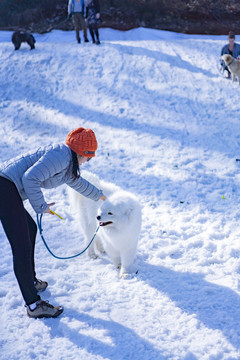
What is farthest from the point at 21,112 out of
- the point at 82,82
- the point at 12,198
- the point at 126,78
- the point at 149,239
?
the point at 12,198

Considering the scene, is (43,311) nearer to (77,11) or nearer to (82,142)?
(82,142)

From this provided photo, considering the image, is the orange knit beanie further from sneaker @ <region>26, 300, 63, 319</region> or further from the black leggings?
sneaker @ <region>26, 300, 63, 319</region>

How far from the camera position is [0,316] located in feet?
10.3

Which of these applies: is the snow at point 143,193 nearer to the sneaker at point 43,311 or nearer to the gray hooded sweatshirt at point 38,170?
the sneaker at point 43,311

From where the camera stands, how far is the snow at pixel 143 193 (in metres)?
2.90

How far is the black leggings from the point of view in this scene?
2.76 meters

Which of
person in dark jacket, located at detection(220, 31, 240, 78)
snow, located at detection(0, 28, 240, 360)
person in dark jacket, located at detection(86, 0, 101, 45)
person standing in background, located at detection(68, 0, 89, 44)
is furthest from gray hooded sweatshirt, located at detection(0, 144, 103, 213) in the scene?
person standing in background, located at detection(68, 0, 89, 44)

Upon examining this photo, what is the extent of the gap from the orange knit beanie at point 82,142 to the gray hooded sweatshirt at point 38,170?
0.21 ft

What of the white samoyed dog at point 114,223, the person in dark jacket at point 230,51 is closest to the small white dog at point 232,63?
the person in dark jacket at point 230,51

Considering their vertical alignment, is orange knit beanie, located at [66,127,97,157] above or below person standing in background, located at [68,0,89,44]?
below

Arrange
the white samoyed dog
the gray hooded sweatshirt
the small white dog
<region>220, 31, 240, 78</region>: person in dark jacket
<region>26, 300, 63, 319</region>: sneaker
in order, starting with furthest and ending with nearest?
<region>220, 31, 240, 78</region>: person in dark jacket, the small white dog, the white samoyed dog, <region>26, 300, 63, 319</region>: sneaker, the gray hooded sweatshirt

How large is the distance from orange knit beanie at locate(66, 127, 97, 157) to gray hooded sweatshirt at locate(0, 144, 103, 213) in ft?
0.21

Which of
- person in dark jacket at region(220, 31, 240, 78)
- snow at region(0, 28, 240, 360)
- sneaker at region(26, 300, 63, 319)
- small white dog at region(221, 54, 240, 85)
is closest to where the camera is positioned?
snow at region(0, 28, 240, 360)

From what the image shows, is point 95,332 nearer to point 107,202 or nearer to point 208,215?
point 107,202
